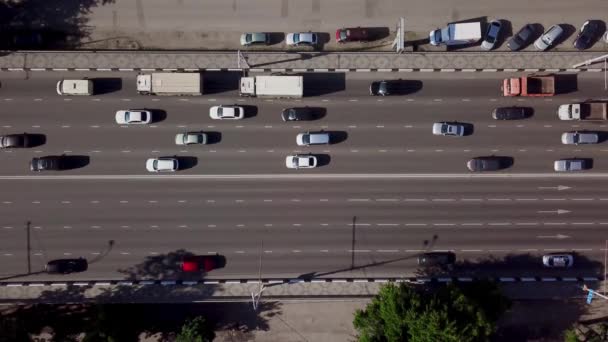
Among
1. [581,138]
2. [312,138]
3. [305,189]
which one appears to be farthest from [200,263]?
[581,138]

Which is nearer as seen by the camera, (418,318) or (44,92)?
(418,318)

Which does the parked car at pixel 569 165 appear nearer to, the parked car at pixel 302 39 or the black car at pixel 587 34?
the black car at pixel 587 34

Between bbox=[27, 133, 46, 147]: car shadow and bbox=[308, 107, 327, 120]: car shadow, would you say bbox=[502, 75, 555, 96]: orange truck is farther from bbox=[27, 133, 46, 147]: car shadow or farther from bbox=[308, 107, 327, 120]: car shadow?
bbox=[27, 133, 46, 147]: car shadow

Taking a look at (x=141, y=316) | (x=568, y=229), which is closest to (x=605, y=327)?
(x=568, y=229)

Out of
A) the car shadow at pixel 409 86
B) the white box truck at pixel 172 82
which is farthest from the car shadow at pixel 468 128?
the white box truck at pixel 172 82

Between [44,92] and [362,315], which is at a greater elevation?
[44,92]

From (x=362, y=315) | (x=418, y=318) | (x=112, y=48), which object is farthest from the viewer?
(x=112, y=48)

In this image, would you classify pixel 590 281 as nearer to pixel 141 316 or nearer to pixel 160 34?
pixel 141 316
